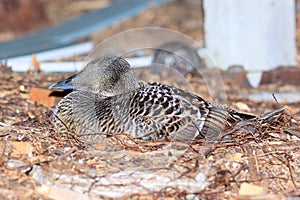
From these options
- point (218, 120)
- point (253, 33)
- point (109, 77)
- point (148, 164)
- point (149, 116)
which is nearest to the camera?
point (148, 164)

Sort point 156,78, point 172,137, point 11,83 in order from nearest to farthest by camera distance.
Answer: point 172,137
point 11,83
point 156,78

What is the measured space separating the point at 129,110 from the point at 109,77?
565 mm

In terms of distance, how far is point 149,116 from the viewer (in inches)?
205

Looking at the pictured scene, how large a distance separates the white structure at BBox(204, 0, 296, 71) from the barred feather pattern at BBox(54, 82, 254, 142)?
3122 millimetres

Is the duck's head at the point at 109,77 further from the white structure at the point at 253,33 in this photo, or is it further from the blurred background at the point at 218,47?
the white structure at the point at 253,33

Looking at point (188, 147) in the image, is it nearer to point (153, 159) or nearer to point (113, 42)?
point (153, 159)

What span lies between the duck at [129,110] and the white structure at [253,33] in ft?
9.73

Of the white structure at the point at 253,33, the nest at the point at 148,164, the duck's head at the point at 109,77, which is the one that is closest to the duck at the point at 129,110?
the duck's head at the point at 109,77

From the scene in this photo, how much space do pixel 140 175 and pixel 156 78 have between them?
11.8 ft

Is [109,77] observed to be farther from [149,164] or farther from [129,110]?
[149,164]

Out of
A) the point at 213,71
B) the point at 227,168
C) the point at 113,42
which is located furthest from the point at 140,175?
the point at 113,42

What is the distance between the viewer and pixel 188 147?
4.97 m

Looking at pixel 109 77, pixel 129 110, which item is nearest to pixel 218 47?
pixel 109 77

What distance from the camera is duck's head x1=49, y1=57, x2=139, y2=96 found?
18.8ft
